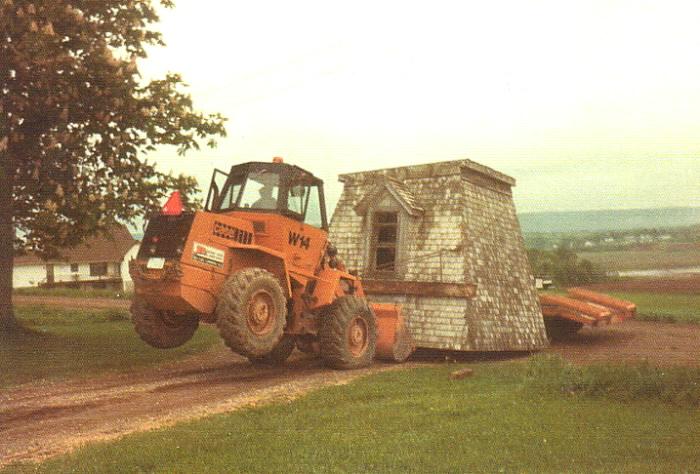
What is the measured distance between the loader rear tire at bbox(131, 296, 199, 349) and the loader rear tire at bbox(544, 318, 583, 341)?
47.6 feet

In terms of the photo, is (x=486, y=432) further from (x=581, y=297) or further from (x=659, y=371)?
(x=581, y=297)

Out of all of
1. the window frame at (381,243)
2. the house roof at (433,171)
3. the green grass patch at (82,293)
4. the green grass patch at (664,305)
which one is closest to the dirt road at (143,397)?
the window frame at (381,243)

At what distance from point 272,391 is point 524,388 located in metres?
4.02

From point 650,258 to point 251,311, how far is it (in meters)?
11.6

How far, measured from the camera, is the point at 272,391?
36.8 feet

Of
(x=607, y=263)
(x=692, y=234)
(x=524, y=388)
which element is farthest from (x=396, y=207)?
(x=607, y=263)

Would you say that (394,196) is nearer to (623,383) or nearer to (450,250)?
(450,250)

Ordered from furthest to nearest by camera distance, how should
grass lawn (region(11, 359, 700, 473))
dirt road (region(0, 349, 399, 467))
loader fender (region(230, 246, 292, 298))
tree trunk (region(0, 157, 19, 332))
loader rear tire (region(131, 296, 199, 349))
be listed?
tree trunk (region(0, 157, 19, 332)) < loader rear tire (region(131, 296, 199, 349)) < loader fender (region(230, 246, 292, 298)) < dirt road (region(0, 349, 399, 467)) < grass lawn (region(11, 359, 700, 473))

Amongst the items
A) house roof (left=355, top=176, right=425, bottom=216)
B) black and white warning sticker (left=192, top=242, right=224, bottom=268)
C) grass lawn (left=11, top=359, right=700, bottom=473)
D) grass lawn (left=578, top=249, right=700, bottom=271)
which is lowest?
grass lawn (left=11, top=359, right=700, bottom=473)

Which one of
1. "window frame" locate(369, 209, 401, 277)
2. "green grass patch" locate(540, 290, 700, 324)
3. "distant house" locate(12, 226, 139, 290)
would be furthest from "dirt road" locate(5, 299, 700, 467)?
"distant house" locate(12, 226, 139, 290)

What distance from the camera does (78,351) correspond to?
16.3 meters

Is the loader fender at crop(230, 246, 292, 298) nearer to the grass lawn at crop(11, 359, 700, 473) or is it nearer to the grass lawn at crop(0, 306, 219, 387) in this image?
the grass lawn at crop(11, 359, 700, 473)

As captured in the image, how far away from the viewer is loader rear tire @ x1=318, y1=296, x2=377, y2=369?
13500 millimetres

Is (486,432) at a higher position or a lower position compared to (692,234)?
lower
